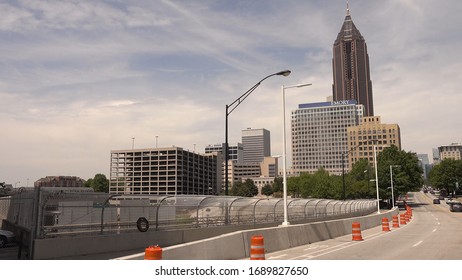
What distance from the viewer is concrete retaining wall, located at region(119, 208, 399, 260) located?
1093 cm

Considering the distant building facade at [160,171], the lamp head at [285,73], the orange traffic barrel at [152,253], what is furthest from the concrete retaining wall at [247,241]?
the distant building facade at [160,171]

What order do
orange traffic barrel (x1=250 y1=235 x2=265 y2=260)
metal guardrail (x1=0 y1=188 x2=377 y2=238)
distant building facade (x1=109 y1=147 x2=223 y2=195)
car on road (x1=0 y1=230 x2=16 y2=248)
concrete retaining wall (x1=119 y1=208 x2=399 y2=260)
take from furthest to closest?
distant building facade (x1=109 y1=147 x2=223 y2=195) < car on road (x1=0 y1=230 x2=16 y2=248) < metal guardrail (x1=0 y1=188 x2=377 y2=238) < orange traffic barrel (x1=250 y1=235 x2=265 y2=260) < concrete retaining wall (x1=119 y1=208 x2=399 y2=260)

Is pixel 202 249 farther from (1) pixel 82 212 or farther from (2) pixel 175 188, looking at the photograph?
(2) pixel 175 188

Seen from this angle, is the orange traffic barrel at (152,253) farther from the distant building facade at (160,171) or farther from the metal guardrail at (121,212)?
the distant building facade at (160,171)

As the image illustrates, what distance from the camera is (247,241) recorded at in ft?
48.5

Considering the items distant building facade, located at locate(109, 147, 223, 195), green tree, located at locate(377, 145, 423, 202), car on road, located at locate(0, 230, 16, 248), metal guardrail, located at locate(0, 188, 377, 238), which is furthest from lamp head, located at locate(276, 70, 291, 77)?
distant building facade, located at locate(109, 147, 223, 195)

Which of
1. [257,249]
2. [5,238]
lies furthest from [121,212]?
[257,249]

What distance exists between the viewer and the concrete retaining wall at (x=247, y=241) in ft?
35.9

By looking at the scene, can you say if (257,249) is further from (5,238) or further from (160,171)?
(160,171)

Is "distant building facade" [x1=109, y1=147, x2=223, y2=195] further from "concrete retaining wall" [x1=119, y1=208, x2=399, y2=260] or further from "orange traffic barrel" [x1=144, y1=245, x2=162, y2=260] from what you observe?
"orange traffic barrel" [x1=144, y1=245, x2=162, y2=260]

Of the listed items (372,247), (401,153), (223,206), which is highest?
(401,153)
